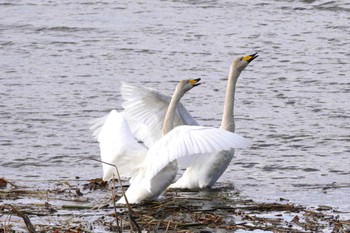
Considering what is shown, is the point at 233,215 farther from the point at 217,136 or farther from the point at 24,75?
the point at 24,75

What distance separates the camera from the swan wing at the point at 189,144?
8.70 m

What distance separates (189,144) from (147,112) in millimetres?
2531

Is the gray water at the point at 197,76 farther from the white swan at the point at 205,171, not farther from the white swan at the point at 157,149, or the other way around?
the white swan at the point at 157,149

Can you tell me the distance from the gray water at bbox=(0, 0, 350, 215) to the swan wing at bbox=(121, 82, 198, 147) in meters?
0.70

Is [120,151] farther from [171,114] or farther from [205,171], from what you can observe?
[205,171]

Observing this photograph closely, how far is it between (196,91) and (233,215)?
7318 mm

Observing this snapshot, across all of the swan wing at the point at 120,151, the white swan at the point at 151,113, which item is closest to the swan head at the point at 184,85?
the white swan at the point at 151,113

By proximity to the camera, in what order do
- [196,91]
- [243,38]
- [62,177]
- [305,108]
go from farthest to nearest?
1. [243,38]
2. [196,91]
3. [305,108]
4. [62,177]

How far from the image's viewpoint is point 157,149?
9086 mm

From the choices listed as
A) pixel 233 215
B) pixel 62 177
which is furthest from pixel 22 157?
pixel 233 215

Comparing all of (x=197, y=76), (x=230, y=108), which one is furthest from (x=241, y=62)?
(x=197, y=76)

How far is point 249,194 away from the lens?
10.3 meters

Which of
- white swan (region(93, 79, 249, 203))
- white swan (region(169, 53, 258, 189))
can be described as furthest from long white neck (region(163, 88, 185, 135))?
white swan (region(169, 53, 258, 189))

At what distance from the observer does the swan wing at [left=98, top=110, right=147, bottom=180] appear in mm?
9734
